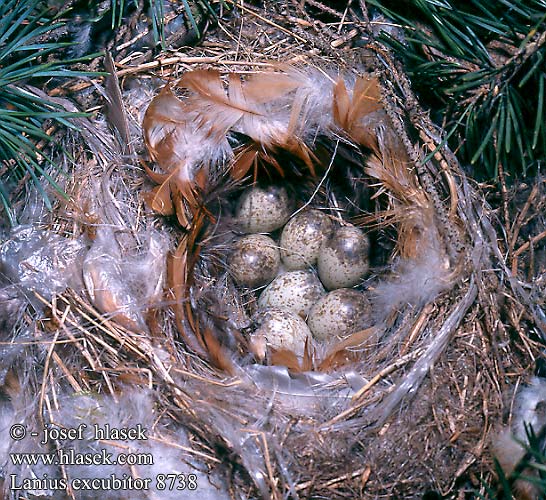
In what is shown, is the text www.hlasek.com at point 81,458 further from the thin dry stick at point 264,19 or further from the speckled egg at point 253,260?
the thin dry stick at point 264,19

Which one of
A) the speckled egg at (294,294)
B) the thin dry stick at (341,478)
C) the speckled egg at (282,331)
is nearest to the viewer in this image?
the thin dry stick at (341,478)

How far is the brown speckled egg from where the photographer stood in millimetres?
1735

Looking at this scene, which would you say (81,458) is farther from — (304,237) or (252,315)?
(304,237)

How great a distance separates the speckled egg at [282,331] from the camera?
1584 millimetres

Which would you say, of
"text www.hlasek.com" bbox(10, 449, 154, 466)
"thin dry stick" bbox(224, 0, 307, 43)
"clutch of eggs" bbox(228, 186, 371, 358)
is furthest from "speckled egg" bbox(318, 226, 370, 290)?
"text www.hlasek.com" bbox(10, 449, 154, 466)

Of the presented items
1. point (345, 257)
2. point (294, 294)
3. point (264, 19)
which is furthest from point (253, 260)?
point (264, 19)

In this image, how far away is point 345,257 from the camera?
1.67 meters

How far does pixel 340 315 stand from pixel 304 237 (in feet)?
0.80

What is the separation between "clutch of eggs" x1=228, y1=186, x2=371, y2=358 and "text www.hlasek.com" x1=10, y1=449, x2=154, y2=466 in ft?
1.37

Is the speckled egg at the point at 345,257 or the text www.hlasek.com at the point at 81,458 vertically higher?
the speckled egg at the point at 345,257

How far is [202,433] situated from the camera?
1.28 metres

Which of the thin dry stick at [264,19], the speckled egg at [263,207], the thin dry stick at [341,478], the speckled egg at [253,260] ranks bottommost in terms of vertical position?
the thin dry stick at [341,478]

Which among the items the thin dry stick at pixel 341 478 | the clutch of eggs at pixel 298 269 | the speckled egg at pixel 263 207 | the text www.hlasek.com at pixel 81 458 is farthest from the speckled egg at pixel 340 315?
the text www.hlasek.com at pixel 81 458

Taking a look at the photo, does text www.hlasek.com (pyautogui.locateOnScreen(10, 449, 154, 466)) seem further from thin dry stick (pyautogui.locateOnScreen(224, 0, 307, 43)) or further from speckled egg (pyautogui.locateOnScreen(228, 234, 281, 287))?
thin dry stick (pyautogui.locateOnScreen(224, 0, 307, 43))
